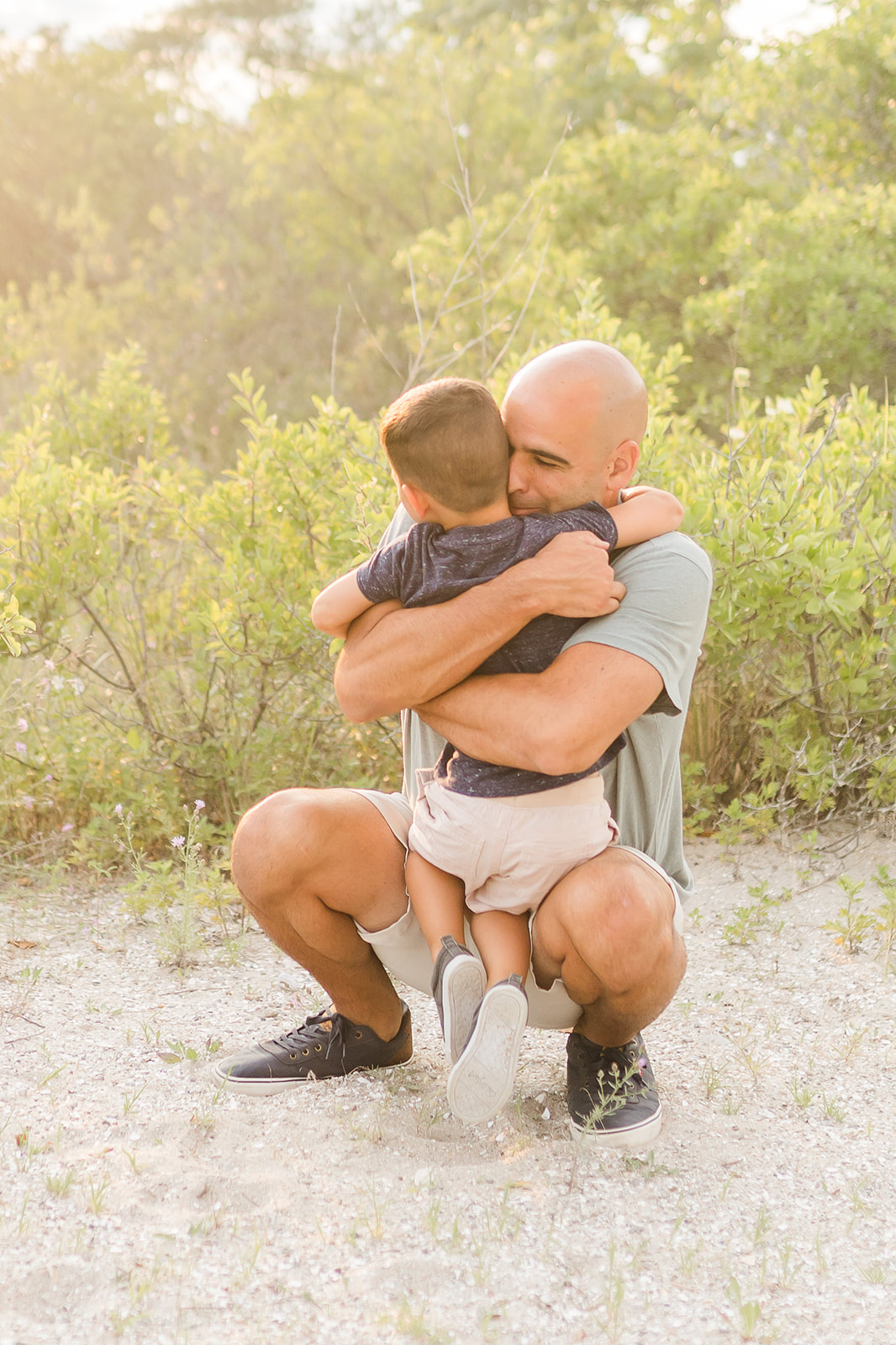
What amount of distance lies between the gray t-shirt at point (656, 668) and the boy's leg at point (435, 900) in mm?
292

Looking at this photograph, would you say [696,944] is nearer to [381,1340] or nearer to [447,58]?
[381,1340]

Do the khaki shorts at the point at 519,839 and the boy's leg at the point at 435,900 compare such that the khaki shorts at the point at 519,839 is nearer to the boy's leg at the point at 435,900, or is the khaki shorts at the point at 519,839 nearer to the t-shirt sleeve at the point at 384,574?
the boy's leg at the point at 435,900

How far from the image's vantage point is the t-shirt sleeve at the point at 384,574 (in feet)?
7.85

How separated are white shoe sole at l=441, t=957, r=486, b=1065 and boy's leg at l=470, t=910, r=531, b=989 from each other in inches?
3.7

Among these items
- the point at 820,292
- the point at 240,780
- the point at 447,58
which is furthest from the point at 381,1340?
the point at 447,58

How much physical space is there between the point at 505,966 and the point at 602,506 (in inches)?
37.8

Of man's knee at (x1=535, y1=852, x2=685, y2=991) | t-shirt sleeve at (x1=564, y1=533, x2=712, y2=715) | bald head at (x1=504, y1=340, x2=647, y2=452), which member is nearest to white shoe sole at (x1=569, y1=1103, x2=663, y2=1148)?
man's knee at (x1=535, y1=852, x2=685, y2=991)

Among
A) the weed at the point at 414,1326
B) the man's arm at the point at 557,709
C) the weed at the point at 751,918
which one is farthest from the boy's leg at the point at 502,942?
the weed at the point at 751,918

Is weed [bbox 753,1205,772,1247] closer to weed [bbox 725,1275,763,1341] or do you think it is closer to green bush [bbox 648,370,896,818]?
weed [bbox 725,1275,763,1341]

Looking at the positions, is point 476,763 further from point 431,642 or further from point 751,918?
point 751,918

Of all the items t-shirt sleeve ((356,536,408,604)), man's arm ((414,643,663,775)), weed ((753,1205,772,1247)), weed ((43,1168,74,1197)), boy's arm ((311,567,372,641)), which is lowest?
weed ((753,1205,772,1247))

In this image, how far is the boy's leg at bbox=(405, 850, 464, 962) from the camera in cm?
236

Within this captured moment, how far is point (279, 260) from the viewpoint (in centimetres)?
1266

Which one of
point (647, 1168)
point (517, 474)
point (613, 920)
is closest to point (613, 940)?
point (613, 920)
